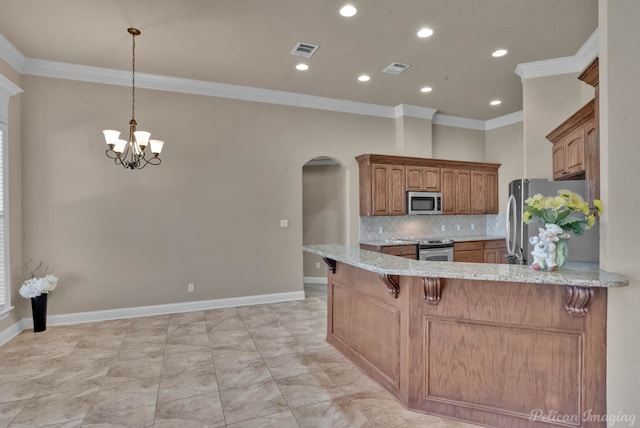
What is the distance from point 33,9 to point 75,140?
63.1 inches

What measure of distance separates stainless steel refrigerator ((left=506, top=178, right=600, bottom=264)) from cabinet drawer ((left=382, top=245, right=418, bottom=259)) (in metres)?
1.49

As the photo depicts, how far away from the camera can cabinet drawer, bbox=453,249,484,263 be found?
19.1 feet

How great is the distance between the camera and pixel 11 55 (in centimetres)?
370

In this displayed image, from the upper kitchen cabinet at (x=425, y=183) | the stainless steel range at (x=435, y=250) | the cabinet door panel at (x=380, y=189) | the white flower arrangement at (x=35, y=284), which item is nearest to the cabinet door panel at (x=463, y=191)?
the upper kitchen cabinet at (x=425, y=183)

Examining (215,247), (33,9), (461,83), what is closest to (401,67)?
(461,83)

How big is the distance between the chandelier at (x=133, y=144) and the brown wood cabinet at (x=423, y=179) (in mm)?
3960

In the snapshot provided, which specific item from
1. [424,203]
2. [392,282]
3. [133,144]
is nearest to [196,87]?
[133,144]

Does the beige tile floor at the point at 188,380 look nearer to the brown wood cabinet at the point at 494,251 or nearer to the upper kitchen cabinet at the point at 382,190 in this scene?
the upper kitchen cabinet at the point at 382,190

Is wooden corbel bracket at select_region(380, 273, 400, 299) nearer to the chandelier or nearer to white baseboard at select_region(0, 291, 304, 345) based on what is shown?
the chandelier

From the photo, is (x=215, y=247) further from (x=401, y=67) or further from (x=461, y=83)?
(x=461, y=83)

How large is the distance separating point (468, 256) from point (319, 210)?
2.93 m

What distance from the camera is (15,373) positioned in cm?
288

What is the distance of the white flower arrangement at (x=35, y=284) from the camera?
3752 millimetres

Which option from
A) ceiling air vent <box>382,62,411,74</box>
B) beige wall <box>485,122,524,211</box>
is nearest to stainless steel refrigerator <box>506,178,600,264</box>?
ceiling air vent <box>382,62,411,74</box>
